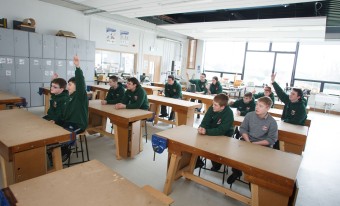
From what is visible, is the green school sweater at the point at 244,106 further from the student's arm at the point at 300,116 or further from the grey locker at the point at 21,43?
the grey locker at the point at 21,43

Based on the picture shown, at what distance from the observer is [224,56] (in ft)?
41.5

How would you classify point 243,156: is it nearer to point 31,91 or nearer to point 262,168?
point 262,168

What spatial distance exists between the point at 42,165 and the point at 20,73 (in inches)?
210

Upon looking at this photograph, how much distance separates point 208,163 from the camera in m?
3.69

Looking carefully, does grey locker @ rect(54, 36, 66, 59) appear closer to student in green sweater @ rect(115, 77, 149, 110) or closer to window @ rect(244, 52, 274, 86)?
student in green sweater @ rect(115, 77, 149, 110)

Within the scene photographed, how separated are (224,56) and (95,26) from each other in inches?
291

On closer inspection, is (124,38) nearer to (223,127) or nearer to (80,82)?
(80,82)

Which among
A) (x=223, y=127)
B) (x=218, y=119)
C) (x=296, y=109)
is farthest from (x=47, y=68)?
(x=296, y=109)

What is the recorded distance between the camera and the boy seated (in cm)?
263

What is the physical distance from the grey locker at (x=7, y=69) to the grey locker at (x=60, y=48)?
48.3 inches

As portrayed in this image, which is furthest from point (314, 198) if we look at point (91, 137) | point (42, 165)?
point (91, 137)

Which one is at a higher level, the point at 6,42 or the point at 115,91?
the point at 6,42

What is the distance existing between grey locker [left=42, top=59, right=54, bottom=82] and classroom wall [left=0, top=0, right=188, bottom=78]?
1.06m

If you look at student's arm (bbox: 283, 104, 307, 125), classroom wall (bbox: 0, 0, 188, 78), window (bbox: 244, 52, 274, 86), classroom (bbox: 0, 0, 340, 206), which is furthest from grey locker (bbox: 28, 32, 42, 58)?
window (bbox: 244, 52, 274, 86)
